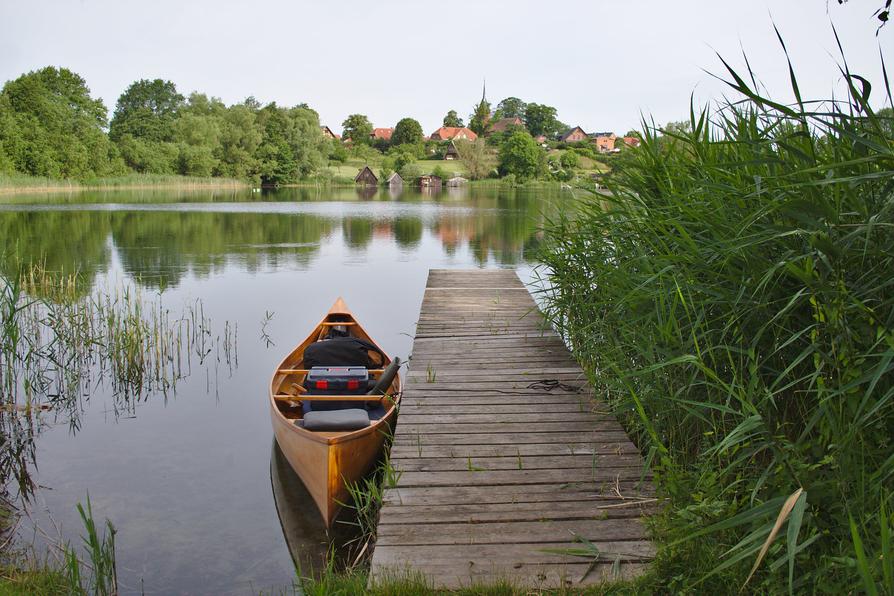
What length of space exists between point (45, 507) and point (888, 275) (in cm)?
584

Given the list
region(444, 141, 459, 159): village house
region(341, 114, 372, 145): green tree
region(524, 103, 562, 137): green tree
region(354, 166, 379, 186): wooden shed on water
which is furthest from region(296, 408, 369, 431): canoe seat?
region(524, 103, 562, 137): green tree

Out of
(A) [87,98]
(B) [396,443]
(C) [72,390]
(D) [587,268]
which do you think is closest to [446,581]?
(B) [396,443]

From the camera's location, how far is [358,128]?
111625mm

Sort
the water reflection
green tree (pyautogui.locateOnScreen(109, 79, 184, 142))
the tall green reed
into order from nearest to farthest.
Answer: the tall green reed
the water reflection
green tree (pyautogui.locateOnScreen(109, 79, 184, 142))

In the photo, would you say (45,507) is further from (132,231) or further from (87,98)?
(87,98)

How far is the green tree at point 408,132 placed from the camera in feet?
341

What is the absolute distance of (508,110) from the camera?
12544 centimetres

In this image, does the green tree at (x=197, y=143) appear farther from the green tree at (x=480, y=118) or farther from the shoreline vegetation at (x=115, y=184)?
the green tree at (x=480, y=118)

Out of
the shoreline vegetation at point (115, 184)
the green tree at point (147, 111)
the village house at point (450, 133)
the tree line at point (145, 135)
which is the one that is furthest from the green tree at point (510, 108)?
the shoreline vegetation at point (115, 184)

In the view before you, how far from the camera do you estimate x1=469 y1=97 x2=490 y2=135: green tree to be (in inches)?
4665

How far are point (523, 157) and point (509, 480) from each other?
255 ft

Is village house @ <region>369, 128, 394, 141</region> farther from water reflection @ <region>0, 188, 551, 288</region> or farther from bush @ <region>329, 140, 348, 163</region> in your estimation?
water reflection @ <region>0, 188, 551, 288</region>

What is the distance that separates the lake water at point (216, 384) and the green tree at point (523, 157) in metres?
52.7

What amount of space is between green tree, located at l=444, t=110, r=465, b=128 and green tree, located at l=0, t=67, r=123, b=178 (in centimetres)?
7410
